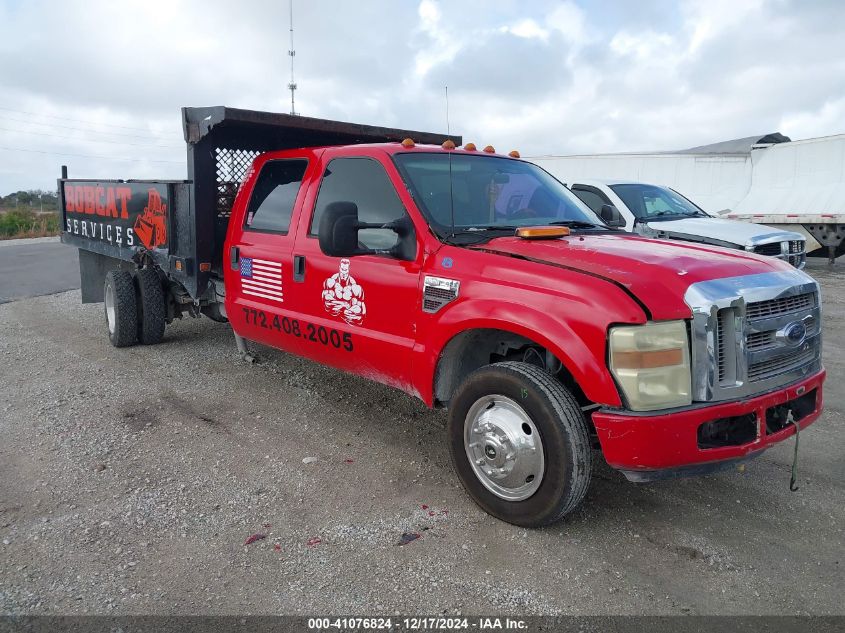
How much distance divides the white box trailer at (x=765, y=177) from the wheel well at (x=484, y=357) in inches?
375

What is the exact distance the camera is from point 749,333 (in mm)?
3051

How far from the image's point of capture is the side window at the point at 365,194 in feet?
13.2

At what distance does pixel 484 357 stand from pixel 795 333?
155 cm

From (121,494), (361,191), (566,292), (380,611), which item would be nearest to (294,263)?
(361,191)

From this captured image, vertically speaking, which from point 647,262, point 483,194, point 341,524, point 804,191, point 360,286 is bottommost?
point 341,524

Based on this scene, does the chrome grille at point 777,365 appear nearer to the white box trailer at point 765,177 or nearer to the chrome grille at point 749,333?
the chrome grille at point 749,333

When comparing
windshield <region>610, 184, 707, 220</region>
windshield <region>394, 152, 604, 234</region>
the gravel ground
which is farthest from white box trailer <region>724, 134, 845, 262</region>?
windshield <region>394, 152, 604, 234</region>

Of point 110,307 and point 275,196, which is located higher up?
point 275,196

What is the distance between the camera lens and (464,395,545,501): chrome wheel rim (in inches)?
127

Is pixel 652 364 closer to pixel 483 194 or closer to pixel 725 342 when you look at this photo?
pixel 725 342

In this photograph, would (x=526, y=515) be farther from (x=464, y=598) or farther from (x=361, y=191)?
(x=361, y=191)

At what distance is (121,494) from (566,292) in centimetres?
255

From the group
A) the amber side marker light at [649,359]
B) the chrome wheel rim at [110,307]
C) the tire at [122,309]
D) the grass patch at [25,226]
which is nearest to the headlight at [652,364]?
the amber side marker light at [649,359]

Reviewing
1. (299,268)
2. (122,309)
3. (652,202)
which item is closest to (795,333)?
(299,268)
